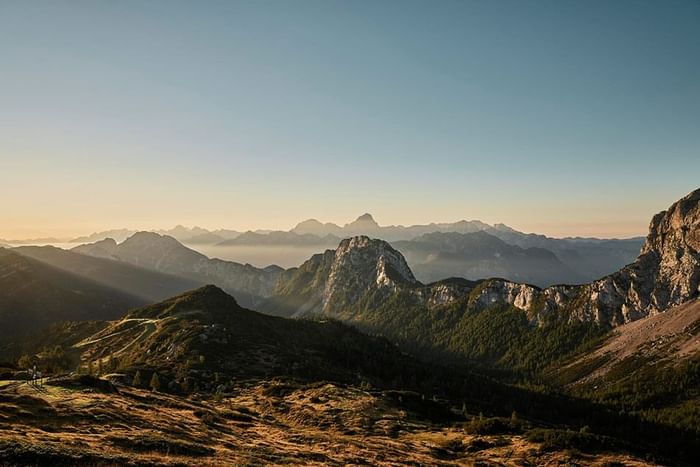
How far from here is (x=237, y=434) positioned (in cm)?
7638

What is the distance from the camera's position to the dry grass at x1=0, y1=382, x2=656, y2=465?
143ft

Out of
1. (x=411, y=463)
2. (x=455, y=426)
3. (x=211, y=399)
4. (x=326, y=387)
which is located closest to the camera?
(x=411, y=463)

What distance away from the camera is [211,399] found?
5138 inches

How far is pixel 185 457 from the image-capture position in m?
45.3

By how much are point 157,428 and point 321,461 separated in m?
25.8

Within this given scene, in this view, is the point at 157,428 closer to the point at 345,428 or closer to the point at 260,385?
the point at 345,428

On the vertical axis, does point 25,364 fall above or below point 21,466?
below

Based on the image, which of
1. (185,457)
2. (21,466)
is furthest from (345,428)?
(21,466)

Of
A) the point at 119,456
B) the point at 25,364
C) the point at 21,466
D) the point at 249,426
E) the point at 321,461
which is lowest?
the point at 25,364

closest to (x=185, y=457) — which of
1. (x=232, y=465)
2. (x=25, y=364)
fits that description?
(x=232, y=465)

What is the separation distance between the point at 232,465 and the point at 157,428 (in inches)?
1146

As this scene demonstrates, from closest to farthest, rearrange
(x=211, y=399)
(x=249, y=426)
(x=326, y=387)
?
(x=249, y=426) < (x=211, y=399) < (x=326, y=387)

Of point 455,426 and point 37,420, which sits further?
point 455,426

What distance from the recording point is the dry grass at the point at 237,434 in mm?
43719
